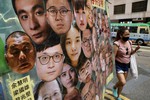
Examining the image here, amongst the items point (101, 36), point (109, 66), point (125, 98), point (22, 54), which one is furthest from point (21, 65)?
point (125, 98)

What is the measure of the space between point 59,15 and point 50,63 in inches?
15.3

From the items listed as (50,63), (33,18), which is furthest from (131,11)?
(33,18)

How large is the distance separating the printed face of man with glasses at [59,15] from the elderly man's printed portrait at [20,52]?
28cm

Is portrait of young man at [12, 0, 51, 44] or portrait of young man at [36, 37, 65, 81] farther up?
portrait of young man at [12, 0, 51, 44]

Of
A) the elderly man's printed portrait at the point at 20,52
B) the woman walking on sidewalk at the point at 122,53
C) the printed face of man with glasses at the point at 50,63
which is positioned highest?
the elderly man's printed portrait at the point at 20,52

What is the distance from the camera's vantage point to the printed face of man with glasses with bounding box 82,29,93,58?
1965 millimetres

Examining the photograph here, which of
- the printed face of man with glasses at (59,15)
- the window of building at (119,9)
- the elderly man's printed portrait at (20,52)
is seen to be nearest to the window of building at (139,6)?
the window of building at (119,9)

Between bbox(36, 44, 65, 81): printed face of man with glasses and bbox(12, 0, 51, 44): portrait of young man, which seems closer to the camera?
bbox(12, 0, 51, 44): portrait of young man

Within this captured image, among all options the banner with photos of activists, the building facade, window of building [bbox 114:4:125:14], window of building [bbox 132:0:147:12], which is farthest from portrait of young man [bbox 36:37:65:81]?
window of building [bbox 114:4:125:14]

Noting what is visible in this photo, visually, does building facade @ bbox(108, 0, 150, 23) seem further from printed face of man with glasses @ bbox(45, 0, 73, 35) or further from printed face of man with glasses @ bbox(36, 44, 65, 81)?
printed face of man with glasses @ bbox(36, 44, 65, 81)

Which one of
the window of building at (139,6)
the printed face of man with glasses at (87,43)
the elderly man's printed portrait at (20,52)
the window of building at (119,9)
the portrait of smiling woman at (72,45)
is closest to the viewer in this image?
the elderly man's printed portrait at (20,52)

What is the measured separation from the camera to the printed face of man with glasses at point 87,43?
77.4 inches

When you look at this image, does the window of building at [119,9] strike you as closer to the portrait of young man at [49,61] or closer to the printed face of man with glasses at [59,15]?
the printed face of man with glasses at [59,15]

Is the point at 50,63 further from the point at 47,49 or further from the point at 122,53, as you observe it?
the point at 122,53
